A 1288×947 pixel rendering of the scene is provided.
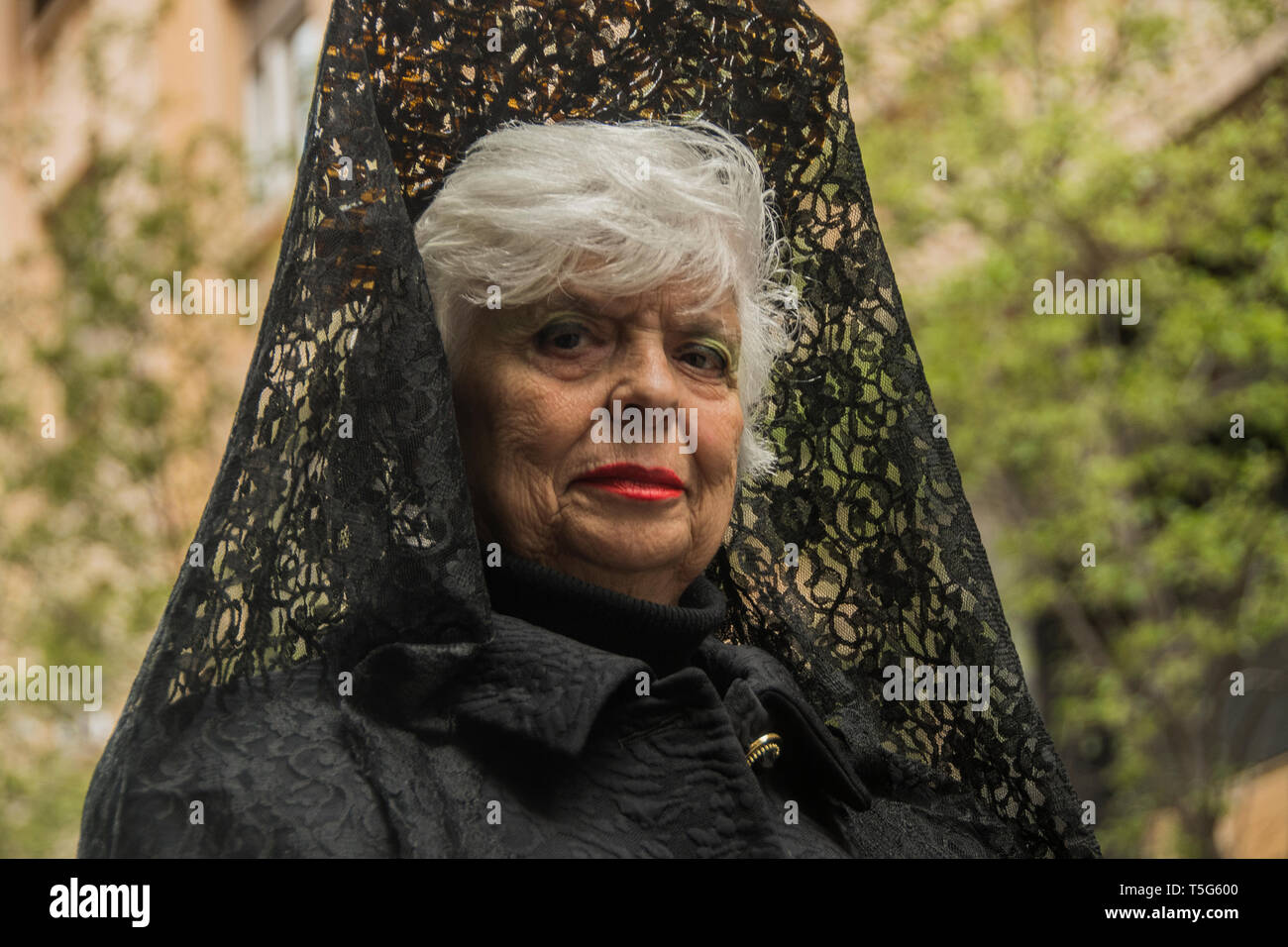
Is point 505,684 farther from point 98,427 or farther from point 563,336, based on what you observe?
point 98,427

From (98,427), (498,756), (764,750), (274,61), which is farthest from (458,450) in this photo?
(274,61)

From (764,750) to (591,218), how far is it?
74cm

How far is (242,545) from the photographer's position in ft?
6.49

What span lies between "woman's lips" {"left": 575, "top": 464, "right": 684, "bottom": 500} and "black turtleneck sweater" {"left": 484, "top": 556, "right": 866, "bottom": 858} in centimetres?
13

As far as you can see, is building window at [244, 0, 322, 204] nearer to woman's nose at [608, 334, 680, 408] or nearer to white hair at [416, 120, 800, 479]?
white hair at [416, 120, 800, 479]

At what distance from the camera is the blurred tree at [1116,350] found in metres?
7.05

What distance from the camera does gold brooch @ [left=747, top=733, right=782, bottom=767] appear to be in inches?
87.0

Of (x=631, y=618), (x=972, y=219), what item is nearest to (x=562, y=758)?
(x=631, y=618)

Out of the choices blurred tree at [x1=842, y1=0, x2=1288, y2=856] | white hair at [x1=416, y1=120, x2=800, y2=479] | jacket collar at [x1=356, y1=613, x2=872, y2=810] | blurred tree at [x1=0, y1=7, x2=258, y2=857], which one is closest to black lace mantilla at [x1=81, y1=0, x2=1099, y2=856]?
jacket collar at [x1=356, y1=613, x2=872, y2=810]

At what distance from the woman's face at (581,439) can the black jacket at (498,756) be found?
81mm

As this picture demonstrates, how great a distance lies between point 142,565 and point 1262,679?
17.8ft

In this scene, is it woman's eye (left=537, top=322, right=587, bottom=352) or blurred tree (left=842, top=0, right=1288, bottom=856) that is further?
blurred tree (left=842, top=0, right=1288, bottom=856)

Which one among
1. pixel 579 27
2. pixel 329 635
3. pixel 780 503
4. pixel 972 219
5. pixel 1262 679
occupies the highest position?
pixel 972 219
